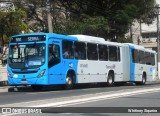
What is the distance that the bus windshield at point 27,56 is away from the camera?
2369 centimetres

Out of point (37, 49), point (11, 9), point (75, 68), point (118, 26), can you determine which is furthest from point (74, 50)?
point (118, 26)

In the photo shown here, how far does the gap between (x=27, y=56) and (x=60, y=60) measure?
6.02 feet

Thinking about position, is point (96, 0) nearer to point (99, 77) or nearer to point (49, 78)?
point (99, 77)

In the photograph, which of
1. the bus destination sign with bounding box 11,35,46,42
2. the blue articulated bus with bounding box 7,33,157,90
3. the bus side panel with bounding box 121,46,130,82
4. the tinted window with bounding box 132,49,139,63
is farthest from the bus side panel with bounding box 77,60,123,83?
the bus destination sign with bounding box 11,35,46,42

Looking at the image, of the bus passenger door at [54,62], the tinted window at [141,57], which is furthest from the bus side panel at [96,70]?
the tinted window at [141,57]

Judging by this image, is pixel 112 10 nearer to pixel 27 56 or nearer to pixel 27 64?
pixel 27 56

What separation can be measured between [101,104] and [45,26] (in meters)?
31.1

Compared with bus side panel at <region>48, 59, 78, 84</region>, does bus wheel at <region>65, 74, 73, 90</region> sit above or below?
below

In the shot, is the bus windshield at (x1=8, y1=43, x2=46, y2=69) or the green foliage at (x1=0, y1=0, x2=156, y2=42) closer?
the bus windshield at (x1=8, y1=43, x2=46, y2=69)

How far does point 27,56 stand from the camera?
78.4ft

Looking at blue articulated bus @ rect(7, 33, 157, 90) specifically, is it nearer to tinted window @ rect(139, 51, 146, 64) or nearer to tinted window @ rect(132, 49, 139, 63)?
tinted window @ rect(132, 49, 139, 63)

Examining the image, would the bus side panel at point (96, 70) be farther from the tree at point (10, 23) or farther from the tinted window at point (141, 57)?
the tree at point (10, 23)

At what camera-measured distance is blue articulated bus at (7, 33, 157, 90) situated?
23.7 metres

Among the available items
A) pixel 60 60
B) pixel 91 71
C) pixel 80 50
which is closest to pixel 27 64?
pixel 60 60
